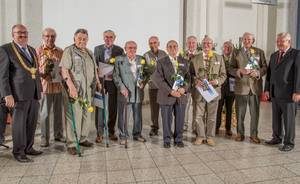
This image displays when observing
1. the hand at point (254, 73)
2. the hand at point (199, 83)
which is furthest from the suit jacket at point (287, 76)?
the hand at point (199, 83)

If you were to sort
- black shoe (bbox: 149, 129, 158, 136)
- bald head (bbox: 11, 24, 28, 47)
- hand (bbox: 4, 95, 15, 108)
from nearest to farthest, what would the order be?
1. hand (bbox: 4, 95, 15, 108)
2. bald head (bbox: 11, 24, 28, 47)
3. black shoe (bbox: 149, 129, 158, 136)

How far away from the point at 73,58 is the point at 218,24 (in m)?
6.78

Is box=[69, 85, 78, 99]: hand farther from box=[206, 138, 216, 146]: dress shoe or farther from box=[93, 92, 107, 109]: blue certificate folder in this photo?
box=[206, 138, 216, 146]: dress shoe

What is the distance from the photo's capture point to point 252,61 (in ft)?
16.1

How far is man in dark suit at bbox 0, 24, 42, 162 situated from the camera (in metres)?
3.89

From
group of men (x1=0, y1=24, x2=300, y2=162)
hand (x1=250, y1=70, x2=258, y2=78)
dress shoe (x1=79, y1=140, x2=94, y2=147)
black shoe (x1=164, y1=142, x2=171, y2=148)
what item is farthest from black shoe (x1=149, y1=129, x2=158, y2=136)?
hand (x1=250, y1=70, x2=258, y2=78)

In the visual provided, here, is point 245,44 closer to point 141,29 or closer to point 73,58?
point 73,58

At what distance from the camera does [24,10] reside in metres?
7.55

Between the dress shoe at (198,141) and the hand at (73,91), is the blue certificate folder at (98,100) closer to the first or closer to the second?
the hand at (73,91)

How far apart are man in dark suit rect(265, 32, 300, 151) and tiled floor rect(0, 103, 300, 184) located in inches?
13.2


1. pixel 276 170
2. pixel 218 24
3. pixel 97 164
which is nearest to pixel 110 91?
pixel 97 164

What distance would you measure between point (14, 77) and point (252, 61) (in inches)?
130

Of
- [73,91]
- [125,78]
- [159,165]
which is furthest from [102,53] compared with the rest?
[159,165]

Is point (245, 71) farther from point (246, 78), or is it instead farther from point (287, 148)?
point (287, 148)
